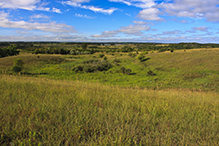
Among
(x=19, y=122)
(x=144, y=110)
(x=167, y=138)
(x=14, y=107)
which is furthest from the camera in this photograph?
(x=144, y=110)

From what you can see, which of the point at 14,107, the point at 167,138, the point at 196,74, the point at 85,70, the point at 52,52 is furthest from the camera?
the point at 52,52

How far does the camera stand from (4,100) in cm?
330

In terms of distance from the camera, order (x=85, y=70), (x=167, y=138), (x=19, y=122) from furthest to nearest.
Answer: (x=85, y=70)
(x=19, y=122)
(x=167, y=138)

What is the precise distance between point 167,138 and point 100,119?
1241 mm

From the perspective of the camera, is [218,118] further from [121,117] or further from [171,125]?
[121,117]

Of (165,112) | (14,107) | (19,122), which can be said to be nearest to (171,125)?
(165,112)

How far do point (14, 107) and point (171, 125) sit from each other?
11.1 ft

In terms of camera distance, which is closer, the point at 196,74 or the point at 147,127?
the point at 147,127

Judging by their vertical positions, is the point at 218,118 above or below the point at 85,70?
above

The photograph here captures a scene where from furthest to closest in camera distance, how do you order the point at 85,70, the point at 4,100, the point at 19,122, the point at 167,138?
1. the point at 85,70
2. the point at 4,100
3. the point at 19,122
4. the point at 167,138

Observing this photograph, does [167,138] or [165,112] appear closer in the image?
[167,138]

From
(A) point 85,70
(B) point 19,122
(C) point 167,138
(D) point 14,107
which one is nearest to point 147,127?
(C) point 167,138

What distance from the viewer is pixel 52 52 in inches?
3445

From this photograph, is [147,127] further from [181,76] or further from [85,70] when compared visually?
[85,70]
